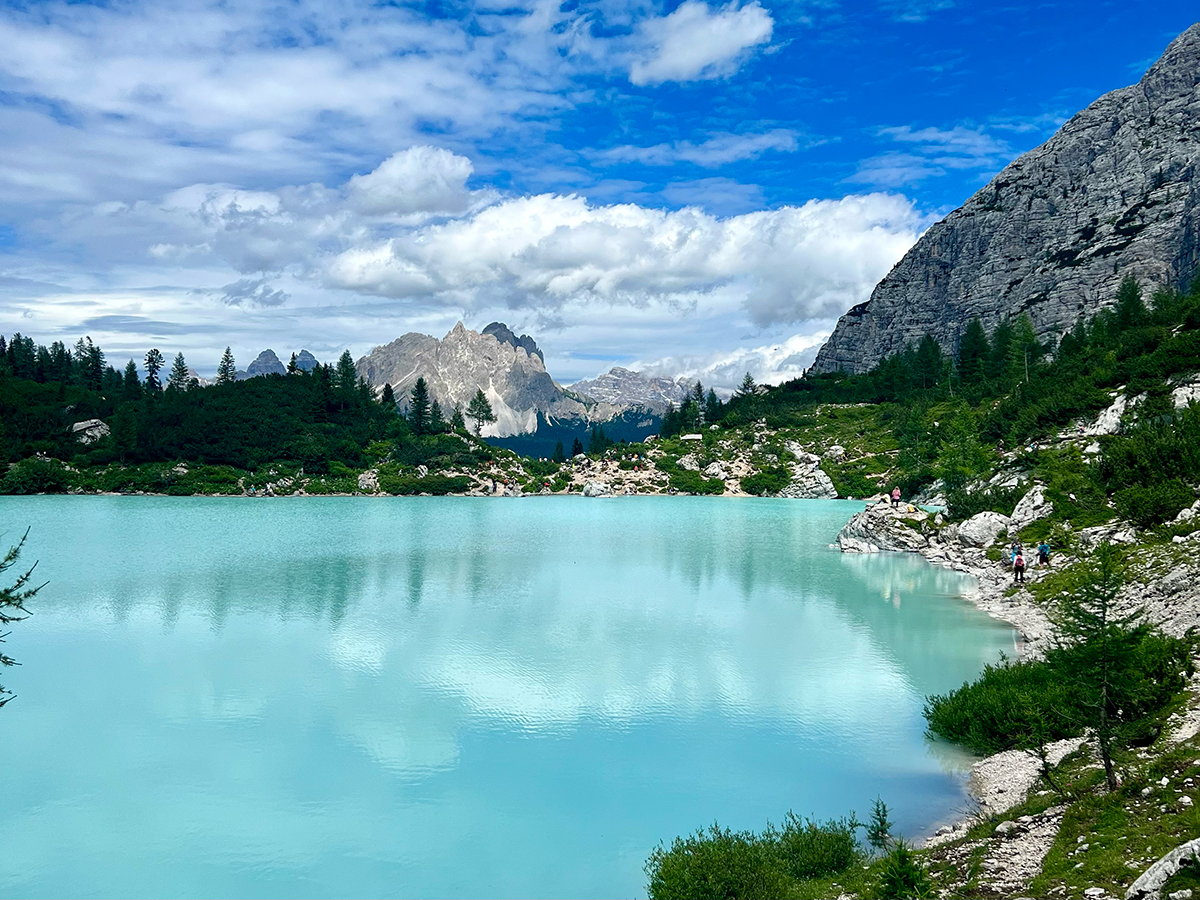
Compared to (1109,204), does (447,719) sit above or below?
below

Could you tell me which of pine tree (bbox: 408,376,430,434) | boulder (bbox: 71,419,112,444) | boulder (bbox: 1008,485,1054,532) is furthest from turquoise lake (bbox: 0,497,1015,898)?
pine tree (bbox: 408,376,430,434)

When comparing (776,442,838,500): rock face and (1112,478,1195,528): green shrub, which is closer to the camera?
(1112,478,1195,528): green shrub

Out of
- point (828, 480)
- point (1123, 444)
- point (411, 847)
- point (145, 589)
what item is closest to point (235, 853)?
point (411, 847)

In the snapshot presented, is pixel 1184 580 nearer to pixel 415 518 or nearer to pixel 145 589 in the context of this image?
pixel 145 589

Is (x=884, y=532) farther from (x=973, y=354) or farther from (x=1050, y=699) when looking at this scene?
(x=973, y=354)

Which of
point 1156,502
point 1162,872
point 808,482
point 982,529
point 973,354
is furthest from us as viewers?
point 973,354

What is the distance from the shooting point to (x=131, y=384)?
17150 cm

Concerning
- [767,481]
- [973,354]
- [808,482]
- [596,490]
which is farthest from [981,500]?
[973,354]

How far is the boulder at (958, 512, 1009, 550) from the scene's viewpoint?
51.6 m

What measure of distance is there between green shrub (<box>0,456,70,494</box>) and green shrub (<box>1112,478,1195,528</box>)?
460 ft

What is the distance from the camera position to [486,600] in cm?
4297

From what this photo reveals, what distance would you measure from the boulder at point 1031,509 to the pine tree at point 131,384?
174 meters

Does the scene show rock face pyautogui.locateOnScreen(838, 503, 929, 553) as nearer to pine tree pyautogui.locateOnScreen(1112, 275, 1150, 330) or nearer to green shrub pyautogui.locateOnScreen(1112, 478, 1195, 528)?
green shrub pyautogui.locateOnScreen(1112, 478, 1195, 528)

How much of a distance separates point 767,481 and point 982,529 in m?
77.9
